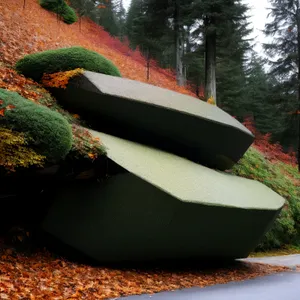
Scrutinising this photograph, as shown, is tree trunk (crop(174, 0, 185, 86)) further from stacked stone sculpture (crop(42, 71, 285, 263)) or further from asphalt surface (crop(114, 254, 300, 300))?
asphalt surface (crop(114, 254, 300, 300))

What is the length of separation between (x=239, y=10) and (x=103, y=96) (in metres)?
12.5

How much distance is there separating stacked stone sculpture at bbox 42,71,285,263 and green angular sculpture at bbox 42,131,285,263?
0.02m

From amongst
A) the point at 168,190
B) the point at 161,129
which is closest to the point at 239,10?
the point at 161,129

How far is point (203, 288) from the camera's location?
5.83 metres

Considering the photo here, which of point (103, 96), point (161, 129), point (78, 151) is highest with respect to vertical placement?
point (103, 96)

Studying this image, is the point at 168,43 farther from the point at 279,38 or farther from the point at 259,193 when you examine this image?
the point at 259,193

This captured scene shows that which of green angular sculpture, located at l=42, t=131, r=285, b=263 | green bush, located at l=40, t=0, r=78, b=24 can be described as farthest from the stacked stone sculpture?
green bush, located at l=40, t=0, r=78, b=24

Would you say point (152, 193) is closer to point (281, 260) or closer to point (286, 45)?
point (281, 260)

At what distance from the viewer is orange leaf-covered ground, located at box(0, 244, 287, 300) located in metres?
4.61

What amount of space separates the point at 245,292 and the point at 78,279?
276cm

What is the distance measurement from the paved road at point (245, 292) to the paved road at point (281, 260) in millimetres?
2474

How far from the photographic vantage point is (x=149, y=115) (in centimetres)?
782

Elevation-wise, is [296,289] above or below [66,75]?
below

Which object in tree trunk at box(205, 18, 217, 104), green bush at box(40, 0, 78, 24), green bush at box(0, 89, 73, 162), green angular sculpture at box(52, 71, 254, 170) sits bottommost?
green bush at box(0, 89, 73, 162)
